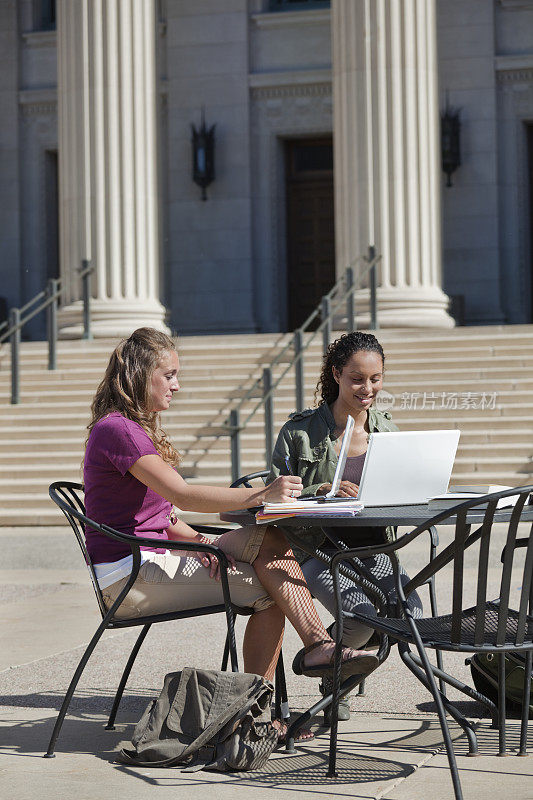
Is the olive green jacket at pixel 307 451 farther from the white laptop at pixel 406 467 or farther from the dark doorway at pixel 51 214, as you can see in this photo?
the dark doorway at pixel 51 214

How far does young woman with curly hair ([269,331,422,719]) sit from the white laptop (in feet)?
1.25

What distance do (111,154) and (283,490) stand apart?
13.3 meters

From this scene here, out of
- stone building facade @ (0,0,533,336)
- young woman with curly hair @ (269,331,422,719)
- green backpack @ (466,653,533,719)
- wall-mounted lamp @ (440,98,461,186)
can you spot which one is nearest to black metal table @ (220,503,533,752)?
young woman with curly hair @ (269,331,422,719)

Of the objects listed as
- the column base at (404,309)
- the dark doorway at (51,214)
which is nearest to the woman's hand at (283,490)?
the column base at (404,309)

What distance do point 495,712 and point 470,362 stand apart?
9.91m

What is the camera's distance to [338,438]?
5191mm

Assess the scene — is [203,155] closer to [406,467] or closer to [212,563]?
[212,563]

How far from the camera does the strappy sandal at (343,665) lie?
4.28m

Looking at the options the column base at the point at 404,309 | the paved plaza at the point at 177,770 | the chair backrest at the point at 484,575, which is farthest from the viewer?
the column base at the point at 404,309

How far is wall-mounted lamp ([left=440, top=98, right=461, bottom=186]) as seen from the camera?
20234mm

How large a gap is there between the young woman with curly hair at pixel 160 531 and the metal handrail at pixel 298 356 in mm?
7018

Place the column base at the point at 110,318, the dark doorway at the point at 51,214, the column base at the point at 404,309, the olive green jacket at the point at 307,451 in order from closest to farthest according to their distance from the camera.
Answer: the olive green jacket at the point at 307,451 < the column base at the point at 404,309 < the column base at the point at 110,318 < the dark doorway at the point at 51,214

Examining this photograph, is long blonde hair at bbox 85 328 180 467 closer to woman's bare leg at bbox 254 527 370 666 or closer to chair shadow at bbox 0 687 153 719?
woman's bare leg at bbox 254 527 370 666

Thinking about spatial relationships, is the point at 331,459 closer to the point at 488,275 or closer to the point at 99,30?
the point at 99,30
